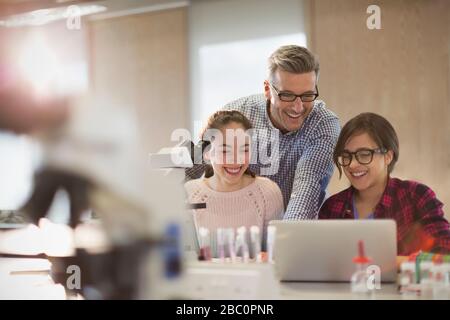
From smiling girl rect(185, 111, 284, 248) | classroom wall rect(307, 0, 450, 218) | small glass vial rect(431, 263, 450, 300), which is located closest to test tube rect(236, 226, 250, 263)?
smiling girl rect(185, 111, 284, 248)

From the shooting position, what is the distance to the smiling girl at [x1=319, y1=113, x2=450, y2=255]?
74.4 inches

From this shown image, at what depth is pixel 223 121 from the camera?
2174mm

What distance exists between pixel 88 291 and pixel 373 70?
127cm

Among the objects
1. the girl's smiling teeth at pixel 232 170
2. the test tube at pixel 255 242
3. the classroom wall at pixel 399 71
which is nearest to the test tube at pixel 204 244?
the test tube at pixel 255 242

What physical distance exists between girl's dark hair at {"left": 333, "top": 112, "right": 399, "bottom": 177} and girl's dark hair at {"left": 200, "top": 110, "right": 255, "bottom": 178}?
0.34 m

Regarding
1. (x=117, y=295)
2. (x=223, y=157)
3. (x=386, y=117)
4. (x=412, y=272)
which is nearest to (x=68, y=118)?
(x=223, y=157)

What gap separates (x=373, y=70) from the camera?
2.16 m

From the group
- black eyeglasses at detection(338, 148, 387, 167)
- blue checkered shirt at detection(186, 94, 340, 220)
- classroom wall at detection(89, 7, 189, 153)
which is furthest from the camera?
classroom wall at detection(89, 7, 189, 153)

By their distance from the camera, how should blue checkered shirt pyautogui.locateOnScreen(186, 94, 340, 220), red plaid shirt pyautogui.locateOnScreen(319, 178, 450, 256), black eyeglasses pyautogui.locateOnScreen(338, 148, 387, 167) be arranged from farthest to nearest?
blue checkered shirt pyautogui.locateOnScreen(186, 94, 340, 220) → black eyeglasses pyautogui.locateOnScreen(338, 148, 387, 167) → red plaid shirt pyautogui.locateOnScreen(319, 178, 450, 256)

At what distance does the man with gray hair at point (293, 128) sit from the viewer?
2.13 meters

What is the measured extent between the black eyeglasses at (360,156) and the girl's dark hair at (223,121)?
34 centimetres

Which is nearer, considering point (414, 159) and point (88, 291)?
point (88, 291)

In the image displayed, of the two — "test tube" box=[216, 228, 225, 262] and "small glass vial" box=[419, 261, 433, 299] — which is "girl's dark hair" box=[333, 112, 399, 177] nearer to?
"test tube" box=[216, 228, 225, 262]

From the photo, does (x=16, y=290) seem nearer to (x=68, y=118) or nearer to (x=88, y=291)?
(x=88, y=291)
